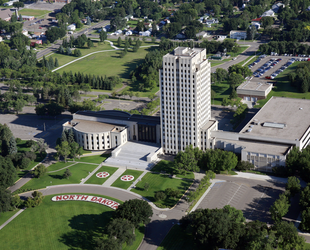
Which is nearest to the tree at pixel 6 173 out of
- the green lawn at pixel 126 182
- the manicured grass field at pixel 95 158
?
the manicured grass field at pixel 95 158

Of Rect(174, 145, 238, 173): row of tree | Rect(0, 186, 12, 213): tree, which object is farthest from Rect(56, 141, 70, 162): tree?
Rect(174, 145, 238, 173): row of tree

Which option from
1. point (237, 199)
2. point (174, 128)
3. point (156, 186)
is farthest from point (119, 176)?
point (237, 199)

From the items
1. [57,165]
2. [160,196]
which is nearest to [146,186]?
[160,196]

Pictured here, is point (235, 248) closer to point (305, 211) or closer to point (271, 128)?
point (305, 211)

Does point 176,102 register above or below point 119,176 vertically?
above

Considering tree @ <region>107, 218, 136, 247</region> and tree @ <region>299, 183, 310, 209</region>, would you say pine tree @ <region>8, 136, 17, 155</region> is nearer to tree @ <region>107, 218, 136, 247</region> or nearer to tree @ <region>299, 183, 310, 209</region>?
tree @ <region>107, 218, 136, 247</region>

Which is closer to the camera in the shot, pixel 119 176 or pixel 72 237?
pixel 72 237
